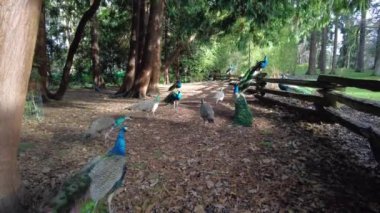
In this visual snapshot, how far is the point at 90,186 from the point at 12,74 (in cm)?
138

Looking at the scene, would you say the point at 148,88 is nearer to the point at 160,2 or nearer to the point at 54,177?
the point at 160,2

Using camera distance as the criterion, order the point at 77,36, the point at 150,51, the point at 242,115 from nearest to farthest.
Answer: the point at 242,115 → the point at 77,36 → the point at 150,51

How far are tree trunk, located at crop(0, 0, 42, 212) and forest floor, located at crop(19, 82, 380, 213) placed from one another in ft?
1.34

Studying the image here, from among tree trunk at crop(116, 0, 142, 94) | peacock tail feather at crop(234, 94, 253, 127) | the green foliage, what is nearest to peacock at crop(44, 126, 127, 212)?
peacock tail feather at crop(234, 94, 253, 127)

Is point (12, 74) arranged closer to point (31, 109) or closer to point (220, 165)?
point (220, 165)

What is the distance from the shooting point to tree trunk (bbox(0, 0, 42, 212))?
3668 millimetres

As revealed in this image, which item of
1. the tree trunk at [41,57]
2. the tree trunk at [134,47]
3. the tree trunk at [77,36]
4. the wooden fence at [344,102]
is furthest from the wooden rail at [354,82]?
the tree trunk at [134,47]

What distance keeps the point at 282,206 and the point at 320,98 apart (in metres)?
4.13

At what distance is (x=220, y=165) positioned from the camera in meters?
5.86

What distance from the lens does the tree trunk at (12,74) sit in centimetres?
367

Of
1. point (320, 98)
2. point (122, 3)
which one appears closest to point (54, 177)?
point (320, 98)

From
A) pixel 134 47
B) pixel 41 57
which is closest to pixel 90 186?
pixel 41 57

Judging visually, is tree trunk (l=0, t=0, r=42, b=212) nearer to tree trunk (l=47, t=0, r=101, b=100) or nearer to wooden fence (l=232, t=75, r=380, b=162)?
wooden fence (l=232, t=75, r=380, b=162)

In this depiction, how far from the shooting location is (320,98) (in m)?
8.04
